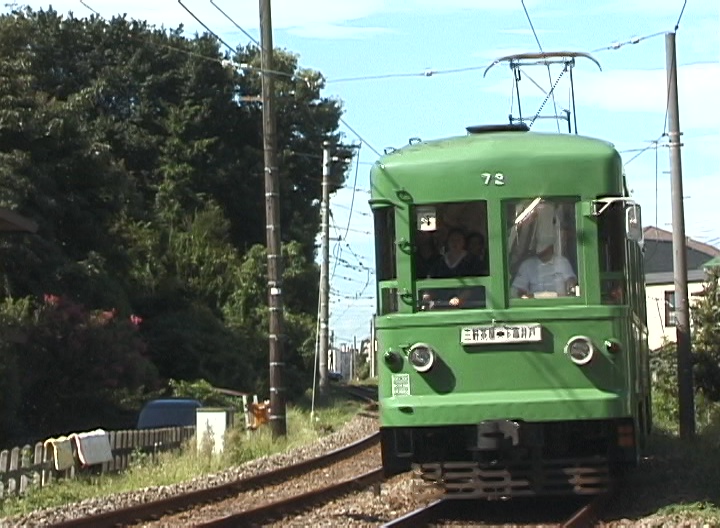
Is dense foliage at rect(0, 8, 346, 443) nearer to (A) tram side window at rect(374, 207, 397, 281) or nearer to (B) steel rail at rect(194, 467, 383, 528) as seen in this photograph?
(B) steel rail at rect(194, 467, 383, 528)

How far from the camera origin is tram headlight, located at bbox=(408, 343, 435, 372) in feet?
39.7

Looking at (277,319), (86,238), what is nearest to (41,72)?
(86,238)

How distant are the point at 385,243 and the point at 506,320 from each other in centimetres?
131

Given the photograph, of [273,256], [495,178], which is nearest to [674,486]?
[495,178]

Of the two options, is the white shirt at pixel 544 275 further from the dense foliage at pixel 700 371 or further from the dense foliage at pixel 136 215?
the dense foliage at pixel 700 371

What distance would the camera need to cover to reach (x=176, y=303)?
157 ft

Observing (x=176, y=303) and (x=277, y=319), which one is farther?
(x=176, y=303)

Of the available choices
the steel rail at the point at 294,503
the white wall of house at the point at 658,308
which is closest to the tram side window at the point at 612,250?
the steel rail at the point at 294,503

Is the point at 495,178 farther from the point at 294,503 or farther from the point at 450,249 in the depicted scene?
the point at 294,503

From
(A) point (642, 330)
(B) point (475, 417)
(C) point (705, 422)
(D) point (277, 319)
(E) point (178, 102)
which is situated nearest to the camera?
(B) point (475, 417)

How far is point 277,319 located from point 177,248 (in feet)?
95.7

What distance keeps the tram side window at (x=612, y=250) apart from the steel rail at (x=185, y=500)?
4.63m

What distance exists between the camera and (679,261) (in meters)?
21.6

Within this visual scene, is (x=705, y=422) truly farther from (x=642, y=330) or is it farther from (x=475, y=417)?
(x=475, y=417)
